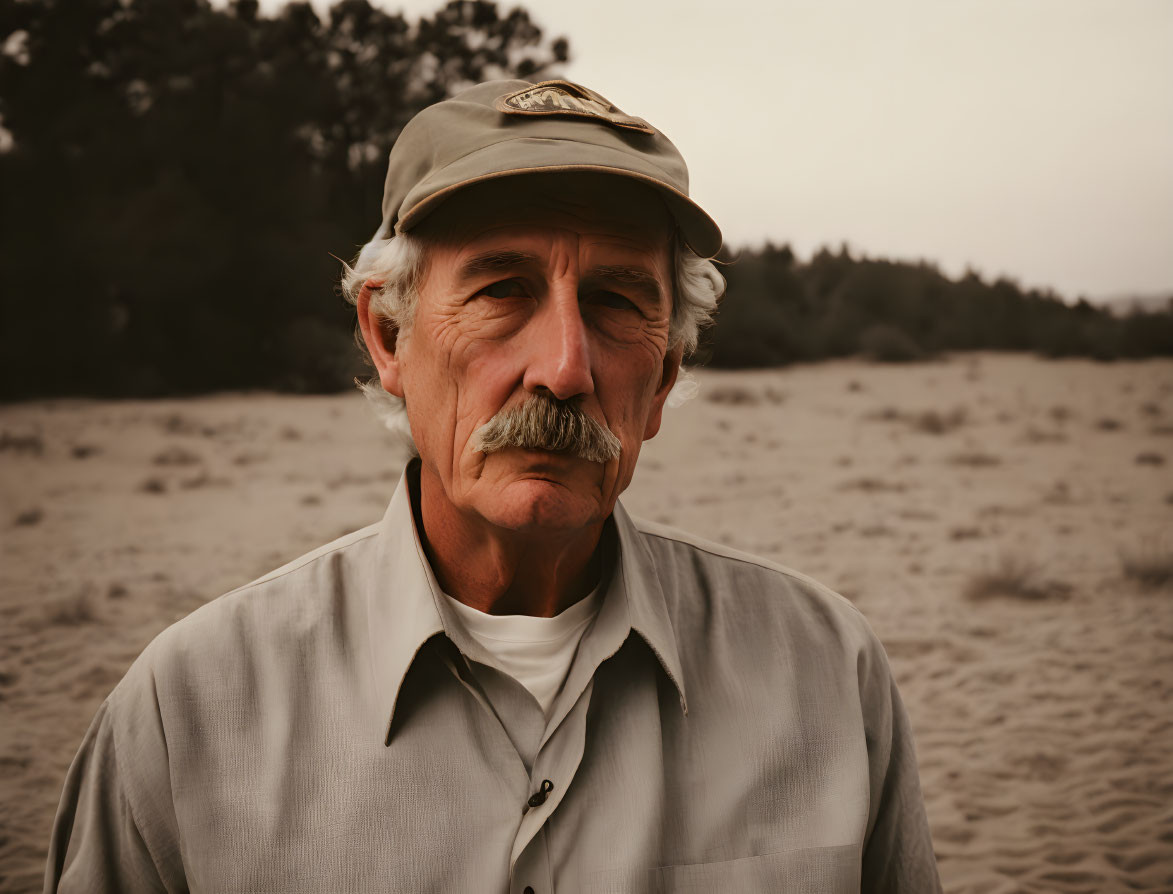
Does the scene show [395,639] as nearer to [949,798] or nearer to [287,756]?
[287,756]

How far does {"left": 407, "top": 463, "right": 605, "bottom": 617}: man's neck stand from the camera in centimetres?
179

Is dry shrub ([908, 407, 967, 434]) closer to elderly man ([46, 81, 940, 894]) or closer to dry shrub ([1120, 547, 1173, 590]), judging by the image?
dry shrub ([1120, 547, 1173, 590])

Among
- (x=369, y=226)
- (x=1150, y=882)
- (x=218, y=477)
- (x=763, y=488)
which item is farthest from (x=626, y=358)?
(x=369, y=226)

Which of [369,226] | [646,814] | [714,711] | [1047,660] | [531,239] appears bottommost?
[1047,660]

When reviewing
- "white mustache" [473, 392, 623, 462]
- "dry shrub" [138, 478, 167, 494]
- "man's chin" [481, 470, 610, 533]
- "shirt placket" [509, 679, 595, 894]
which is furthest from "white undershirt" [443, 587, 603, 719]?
"dry shrub" [138, 478, 167, 494]

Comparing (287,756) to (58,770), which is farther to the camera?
(58,770)

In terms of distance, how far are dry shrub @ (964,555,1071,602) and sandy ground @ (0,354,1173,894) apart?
0.03m

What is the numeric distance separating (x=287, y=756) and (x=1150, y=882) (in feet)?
17.5

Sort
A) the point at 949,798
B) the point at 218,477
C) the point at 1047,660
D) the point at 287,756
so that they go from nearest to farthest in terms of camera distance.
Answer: the point at 287,756, the point at 949,798, the point at 1047,660, the point at 218,477

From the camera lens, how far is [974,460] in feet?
→ 52.3

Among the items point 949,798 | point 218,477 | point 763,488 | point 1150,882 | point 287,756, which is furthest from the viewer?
point 218,477

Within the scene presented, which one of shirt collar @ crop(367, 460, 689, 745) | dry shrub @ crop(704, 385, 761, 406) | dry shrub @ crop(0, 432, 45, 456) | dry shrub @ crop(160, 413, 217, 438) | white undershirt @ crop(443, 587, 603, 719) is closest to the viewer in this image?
shirt collar @ crop(367, 460, 689, 745)

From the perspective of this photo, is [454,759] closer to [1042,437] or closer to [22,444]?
[22,444]

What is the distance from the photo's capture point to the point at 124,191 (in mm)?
22859
